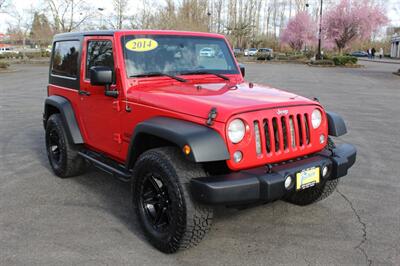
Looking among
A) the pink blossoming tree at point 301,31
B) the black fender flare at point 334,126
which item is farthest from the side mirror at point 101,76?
the pink blossoming tree at point 301,31

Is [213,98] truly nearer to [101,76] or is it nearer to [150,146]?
[150,146]

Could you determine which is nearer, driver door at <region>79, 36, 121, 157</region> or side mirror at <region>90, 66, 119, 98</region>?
side mirror at <region>90, 66, 119, 98</region>

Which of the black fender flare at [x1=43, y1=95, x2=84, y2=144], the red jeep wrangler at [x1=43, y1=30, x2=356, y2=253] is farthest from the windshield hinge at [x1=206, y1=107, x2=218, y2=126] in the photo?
the black fender flare at [x1=43, y1=95, x2=84, y2=144]

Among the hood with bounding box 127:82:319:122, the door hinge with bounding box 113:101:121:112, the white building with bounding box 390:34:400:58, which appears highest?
the white building with bounding box 390:34:400:58

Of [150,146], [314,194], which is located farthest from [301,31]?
[150,146]

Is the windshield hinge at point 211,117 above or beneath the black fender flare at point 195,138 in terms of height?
above

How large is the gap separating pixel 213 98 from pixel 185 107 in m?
0.28

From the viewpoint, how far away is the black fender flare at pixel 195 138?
3.05 metres

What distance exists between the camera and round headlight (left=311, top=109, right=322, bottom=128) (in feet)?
12.3

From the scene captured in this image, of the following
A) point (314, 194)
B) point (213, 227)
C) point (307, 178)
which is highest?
point (307, 178)

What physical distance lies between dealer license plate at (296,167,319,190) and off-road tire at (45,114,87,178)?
3009mm

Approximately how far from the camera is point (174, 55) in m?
4.43

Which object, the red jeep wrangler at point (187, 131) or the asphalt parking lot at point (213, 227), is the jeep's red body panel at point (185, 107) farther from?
the asphalt parking lot at point (213, 227)

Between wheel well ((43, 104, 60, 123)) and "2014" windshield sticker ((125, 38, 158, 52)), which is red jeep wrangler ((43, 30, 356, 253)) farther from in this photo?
wheel well ((43, 104, 60, 123))
